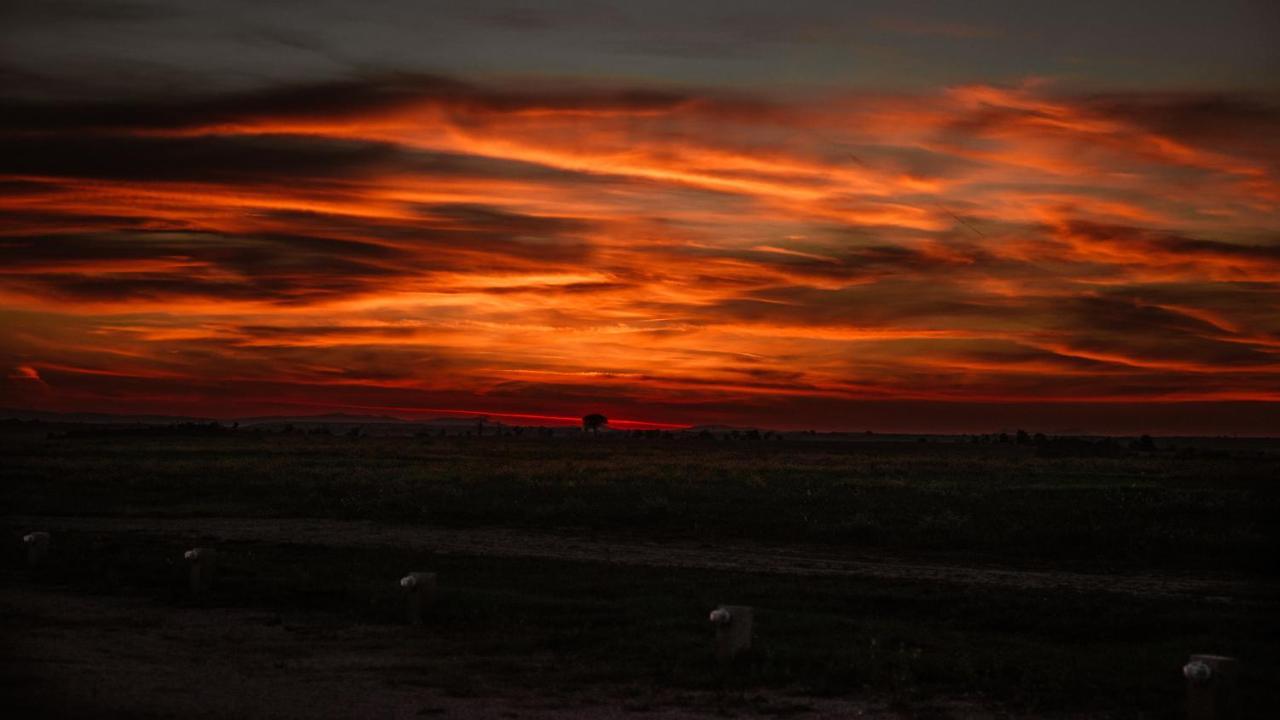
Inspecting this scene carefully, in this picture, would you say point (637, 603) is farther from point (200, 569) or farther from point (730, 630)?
point (200, 569)

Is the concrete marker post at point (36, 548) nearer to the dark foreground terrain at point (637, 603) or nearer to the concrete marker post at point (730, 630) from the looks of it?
the dark foreground terrain at point (637, 603)

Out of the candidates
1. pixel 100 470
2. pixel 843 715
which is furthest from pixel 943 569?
pixel 100 470

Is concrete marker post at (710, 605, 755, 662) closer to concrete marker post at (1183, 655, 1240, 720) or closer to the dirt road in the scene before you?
concrete marker post at (1183, 655, 1240, 720)

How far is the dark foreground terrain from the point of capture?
14.5 metres

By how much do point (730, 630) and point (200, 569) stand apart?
11.5 metres

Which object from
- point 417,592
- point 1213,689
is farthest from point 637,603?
point 1213,689

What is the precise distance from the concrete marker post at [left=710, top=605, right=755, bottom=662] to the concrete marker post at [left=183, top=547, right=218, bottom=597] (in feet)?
36.6

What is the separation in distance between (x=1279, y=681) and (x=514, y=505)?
1194 inches

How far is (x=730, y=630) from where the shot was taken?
15805mm

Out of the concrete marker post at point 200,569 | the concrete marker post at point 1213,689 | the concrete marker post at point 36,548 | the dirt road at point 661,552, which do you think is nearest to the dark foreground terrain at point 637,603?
the dirt road at point 661,552

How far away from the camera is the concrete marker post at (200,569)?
882 inches

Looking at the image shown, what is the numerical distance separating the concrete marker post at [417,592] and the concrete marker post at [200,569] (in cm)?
495

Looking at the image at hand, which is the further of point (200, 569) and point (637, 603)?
point (200, 569)

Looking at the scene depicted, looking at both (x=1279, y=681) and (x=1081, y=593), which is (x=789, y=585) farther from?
(x=1279, y=681)
